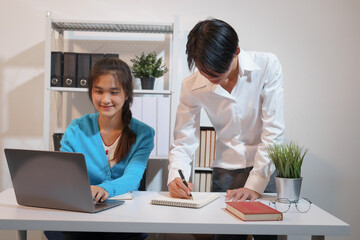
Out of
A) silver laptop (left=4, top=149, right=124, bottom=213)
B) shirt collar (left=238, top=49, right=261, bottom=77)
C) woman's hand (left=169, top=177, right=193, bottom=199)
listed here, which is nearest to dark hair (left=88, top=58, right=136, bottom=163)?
woman's hand (left=169, top=177, right=193, bottom=199)

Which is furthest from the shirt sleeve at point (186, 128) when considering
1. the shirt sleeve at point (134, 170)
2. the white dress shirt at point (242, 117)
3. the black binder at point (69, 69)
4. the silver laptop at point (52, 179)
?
the black binder at point (69, 69)

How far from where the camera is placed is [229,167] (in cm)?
168

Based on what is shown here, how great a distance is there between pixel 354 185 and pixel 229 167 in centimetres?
150

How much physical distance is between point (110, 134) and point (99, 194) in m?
0.46

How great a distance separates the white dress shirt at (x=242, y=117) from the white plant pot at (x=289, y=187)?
0.08m

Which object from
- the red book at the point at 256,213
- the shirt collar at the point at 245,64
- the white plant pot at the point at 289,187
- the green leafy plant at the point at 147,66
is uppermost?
the green leafy plant at the point at 147,66

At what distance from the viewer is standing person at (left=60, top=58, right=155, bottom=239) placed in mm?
1614

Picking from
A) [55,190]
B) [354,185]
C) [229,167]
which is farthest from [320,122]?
[55,190]

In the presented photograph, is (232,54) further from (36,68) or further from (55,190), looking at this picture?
(36,68)

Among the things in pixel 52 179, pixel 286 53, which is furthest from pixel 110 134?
pixel 286 53

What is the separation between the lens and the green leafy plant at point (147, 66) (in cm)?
246

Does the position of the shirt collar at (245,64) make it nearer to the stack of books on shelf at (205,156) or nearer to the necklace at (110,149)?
the necklace at (110,149)

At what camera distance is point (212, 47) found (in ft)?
4.13

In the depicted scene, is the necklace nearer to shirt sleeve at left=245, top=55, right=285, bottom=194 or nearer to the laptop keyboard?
the laptop keyboard
